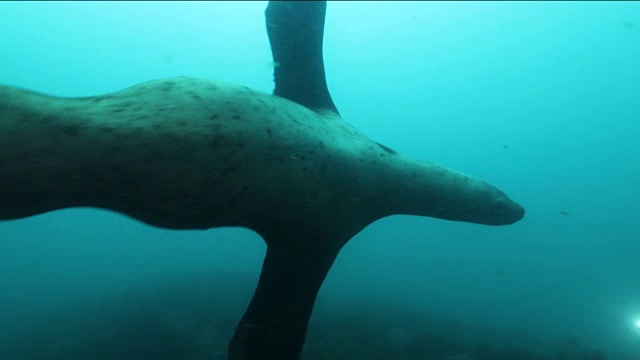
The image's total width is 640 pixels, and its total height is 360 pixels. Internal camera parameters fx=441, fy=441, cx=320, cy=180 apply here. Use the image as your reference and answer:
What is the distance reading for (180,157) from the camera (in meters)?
2.65

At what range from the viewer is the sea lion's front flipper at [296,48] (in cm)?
414

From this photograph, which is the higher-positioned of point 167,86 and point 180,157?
point 167,86

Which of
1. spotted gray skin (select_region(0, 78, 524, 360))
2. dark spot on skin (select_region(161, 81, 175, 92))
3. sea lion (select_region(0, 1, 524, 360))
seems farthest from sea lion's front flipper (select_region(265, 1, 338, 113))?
dark spot on skin (select_region(161, 81, 175, 92))

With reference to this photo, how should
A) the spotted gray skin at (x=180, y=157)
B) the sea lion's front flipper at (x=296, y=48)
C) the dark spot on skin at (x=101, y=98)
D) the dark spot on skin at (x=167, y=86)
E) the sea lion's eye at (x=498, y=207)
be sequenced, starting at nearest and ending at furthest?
the spotted gray skin at (x=180, y=157), the dark spot on skin at (x=101, y=98), the dark spot on skin at (x=167, y=86), the sea lion's front flipper at (x=296, y=48), the sea lion's eye at (x=498, y=207)

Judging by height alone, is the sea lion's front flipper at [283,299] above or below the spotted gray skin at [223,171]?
below

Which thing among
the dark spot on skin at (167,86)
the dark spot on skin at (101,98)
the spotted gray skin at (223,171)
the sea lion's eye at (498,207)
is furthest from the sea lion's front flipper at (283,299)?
the sea lion's eye at (498,207)

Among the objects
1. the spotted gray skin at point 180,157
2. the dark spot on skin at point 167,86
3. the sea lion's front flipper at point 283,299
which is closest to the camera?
the spotted gray skin at point 180,157

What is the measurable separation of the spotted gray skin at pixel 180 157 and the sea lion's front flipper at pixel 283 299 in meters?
0.30

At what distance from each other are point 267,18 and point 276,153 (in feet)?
5.94

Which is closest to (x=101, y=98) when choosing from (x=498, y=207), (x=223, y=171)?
(x=223, y=171)

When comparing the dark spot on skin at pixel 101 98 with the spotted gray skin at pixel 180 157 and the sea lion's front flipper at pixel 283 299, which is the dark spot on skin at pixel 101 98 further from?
the sea lion's front flipper at pixel 283 299

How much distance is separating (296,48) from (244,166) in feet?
5.95

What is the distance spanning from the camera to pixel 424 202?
4.67 meters

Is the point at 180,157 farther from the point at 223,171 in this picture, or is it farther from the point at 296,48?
the point at 296,48
